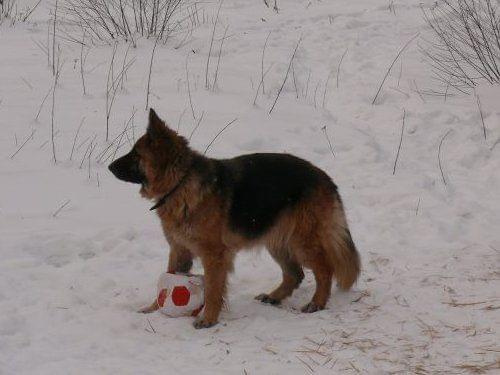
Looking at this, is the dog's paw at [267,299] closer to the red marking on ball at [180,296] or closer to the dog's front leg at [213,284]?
the dog's front leg at [213,284]

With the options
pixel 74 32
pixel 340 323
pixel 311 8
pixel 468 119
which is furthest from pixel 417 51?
pixel 340 323

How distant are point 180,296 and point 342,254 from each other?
4.10 ft

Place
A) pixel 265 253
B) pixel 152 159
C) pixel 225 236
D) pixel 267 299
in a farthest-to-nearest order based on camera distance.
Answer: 1. pixel 265 253
2. pixel 267 299
3. pixel 225 236
4. pixel 152 159

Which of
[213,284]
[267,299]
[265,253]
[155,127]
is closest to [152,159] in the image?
[155,127]

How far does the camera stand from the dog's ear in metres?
4.36

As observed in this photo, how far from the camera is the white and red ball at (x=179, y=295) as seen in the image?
4.59 metres

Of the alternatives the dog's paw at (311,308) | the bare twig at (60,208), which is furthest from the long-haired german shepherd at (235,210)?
the bare twig at (60,208)

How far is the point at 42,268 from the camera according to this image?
5078mm

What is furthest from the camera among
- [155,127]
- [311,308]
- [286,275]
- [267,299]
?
[286,275]

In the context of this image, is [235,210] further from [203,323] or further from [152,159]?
[203,323]

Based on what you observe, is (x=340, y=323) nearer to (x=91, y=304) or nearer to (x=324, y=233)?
(x=324, y=233)

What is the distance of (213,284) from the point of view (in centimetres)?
458

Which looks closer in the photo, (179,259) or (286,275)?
(179,259)

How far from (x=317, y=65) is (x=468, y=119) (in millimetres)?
3097
